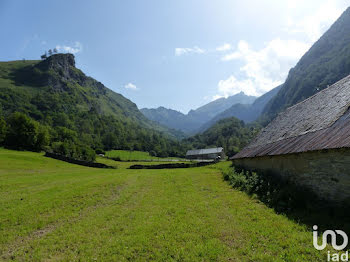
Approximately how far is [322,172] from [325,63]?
194m

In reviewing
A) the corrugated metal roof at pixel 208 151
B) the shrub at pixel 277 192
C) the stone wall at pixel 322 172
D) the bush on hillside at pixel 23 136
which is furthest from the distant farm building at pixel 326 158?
the corrugated metal roof at pixel 208 151

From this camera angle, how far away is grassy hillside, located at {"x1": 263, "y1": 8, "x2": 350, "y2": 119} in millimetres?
133538

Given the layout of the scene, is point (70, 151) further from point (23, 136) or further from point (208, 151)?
point (208, 151)

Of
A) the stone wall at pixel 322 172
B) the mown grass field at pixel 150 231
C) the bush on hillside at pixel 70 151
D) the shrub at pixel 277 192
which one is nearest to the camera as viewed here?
the mown grass field at pixel 150 231

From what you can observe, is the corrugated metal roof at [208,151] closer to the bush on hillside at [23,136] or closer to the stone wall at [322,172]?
the bush on hillside at [23,136]

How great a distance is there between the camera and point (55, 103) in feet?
547

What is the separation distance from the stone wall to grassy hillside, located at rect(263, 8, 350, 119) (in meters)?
153

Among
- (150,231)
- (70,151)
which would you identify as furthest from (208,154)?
(150,231)

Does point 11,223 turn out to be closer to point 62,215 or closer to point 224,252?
point 62,215

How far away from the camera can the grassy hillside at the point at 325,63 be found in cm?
13354

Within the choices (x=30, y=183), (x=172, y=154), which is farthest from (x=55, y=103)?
(x=30, y=183)

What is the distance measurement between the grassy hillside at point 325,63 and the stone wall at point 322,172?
152790 mm

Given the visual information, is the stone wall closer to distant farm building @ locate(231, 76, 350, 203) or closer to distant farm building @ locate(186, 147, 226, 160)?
distant farm building @ locate(231, 76, 350, 203)

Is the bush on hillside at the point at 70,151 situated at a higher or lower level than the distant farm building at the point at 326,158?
lower
